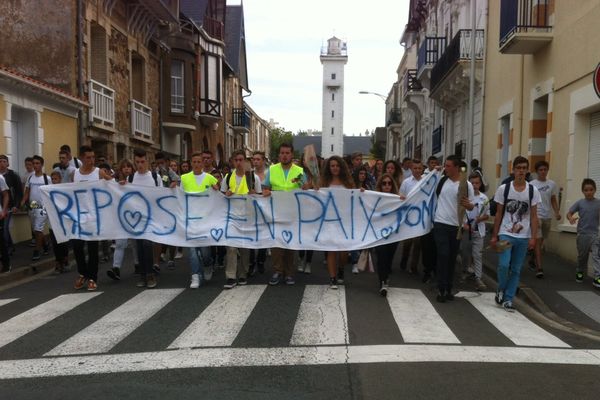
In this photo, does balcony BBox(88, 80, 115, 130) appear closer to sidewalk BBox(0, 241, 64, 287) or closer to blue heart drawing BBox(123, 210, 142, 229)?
sidewalk BBox(0, 241, 64, 287)

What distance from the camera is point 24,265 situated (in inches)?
372

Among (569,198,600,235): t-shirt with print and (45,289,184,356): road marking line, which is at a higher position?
(569,198,600,235): t-shirt with print

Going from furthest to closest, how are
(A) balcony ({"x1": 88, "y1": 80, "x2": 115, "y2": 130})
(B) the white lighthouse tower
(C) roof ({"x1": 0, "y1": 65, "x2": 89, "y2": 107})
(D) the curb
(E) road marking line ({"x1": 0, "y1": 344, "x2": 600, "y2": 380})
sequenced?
(B) the white lighthouse tower → (A) balcony ({"x1": 88, "y1": 80, "x2": 115, "y2": 130}) → (C) roof ({"x1": 0, "y1": 65, "x2": 89, "y2": 107}) → (D) the curb → (E) road marking line ({"x1": 0, "y1": 344, "x2": 600, "y2": 380})

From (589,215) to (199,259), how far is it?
19.3ft

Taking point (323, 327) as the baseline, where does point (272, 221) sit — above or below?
above

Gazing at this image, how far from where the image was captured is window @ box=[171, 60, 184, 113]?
25.8 meters

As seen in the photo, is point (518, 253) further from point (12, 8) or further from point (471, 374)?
point (12, 8)

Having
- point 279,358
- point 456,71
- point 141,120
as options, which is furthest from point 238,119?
point 279,358

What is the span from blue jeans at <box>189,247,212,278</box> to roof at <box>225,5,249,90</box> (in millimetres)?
31588

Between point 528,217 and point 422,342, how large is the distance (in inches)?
96.4

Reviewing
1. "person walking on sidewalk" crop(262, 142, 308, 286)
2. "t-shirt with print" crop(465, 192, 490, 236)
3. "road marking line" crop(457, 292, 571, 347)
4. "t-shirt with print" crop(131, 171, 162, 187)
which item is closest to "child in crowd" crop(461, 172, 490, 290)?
"t-shirt with print" crop(465, 192, 490, 236)

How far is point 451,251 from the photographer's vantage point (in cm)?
703

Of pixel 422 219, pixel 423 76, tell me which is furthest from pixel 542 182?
pixel 423 76

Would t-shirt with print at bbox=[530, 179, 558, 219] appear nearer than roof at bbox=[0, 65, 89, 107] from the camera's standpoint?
Yes
